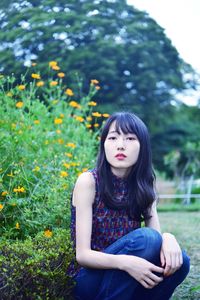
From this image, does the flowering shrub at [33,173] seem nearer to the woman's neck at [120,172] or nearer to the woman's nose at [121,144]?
the woman's neck at [120,172]

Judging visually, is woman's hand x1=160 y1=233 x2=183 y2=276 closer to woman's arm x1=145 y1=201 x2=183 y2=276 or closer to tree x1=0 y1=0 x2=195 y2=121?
woman's arm x1=145 y1=201 x2=183 y2=276

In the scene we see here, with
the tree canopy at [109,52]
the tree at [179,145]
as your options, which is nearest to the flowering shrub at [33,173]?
the tree canopy at [109,52]

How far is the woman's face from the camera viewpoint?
2.04 meters

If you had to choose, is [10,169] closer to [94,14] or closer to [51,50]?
[51,50]

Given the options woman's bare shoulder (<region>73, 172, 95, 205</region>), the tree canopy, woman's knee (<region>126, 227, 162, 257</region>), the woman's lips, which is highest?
the woman's lips

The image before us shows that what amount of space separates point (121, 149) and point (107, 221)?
296mm

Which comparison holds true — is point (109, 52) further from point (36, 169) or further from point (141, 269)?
point (141, 269)

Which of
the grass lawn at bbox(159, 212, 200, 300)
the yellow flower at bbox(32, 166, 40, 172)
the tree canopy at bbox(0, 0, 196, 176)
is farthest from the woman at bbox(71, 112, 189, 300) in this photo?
the tree canopy at bbox(0, 0, 196, 176)

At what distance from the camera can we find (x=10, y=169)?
2.95 meters

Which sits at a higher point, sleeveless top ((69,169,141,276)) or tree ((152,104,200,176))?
sleeveless top ((69,169,141,276))

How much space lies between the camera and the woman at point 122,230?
1891 millimetres

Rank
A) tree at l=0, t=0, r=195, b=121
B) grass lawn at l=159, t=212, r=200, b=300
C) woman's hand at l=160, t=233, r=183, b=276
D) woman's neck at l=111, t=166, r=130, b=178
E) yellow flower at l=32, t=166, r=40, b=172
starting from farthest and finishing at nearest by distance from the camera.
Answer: tree at l=0, t=0, r=195, b=121 < yellow flower at l=32, t=166, r=40, b=172 < grass lawn at l=159, t=212, r=200, b=300 < woman's neck at l=111, t=166, r=130, b=178 < woman's hand at l=160, t=233, r=183, b=276

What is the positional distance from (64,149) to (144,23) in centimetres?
819

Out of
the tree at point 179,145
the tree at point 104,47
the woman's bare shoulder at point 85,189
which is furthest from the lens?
the tree at point 179,145
